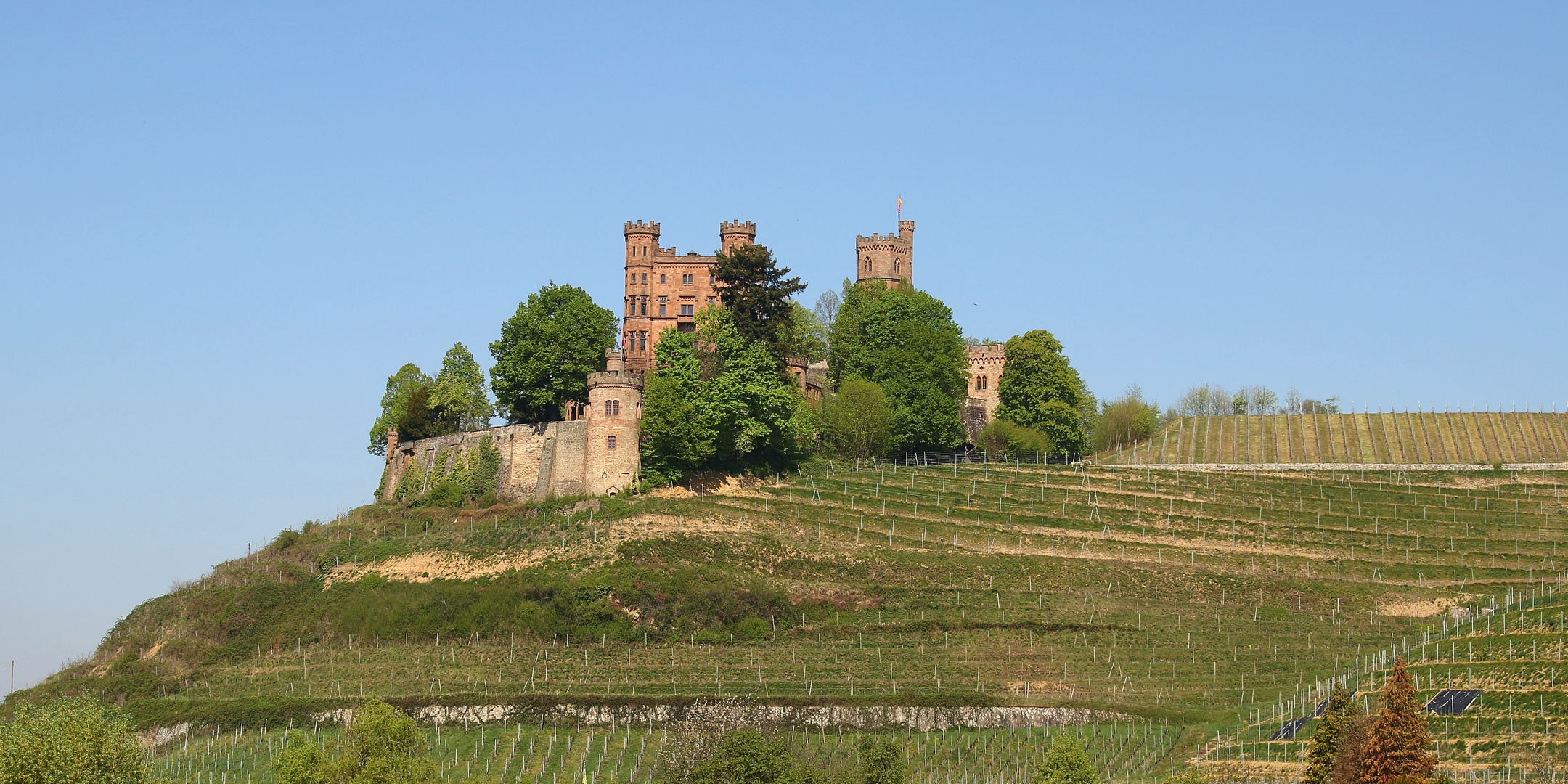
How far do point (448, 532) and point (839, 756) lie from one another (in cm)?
2907

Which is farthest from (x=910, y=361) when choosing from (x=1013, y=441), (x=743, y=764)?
(x=743, y=764)

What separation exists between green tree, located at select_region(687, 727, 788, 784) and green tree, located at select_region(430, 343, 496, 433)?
150ft

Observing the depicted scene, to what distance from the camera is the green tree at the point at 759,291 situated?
287 feet

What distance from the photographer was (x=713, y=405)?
82188mm

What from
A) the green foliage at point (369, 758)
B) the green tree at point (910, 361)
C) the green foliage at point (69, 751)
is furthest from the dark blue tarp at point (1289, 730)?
the green tree at point (910, 361)

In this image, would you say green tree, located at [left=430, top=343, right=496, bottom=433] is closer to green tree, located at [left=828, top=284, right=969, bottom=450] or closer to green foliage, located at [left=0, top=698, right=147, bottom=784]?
green tree, located at [left=828, top=284, right=969, bottom=450]

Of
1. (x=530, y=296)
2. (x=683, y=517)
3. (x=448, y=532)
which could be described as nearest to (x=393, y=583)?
(x=448, y=532)

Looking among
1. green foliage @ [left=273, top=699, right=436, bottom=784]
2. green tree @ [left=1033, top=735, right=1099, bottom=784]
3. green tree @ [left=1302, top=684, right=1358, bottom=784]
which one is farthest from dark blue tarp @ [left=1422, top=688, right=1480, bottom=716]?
green foliage @ [left=273, top=699, right=436, bottom=784]

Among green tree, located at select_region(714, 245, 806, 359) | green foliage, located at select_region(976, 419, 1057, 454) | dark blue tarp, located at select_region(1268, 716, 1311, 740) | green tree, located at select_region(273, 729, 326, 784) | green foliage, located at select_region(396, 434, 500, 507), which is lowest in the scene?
green tree, located at select_region(273, 729, 326, 784)

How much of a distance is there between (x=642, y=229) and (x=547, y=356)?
12008 millimetres

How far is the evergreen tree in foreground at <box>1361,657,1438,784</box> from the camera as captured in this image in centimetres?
4678

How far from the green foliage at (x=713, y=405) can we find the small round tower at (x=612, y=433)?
0.65 m

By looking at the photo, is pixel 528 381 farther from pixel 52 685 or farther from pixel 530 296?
pixel 52 685

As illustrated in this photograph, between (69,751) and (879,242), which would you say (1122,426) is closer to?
(879,242)
